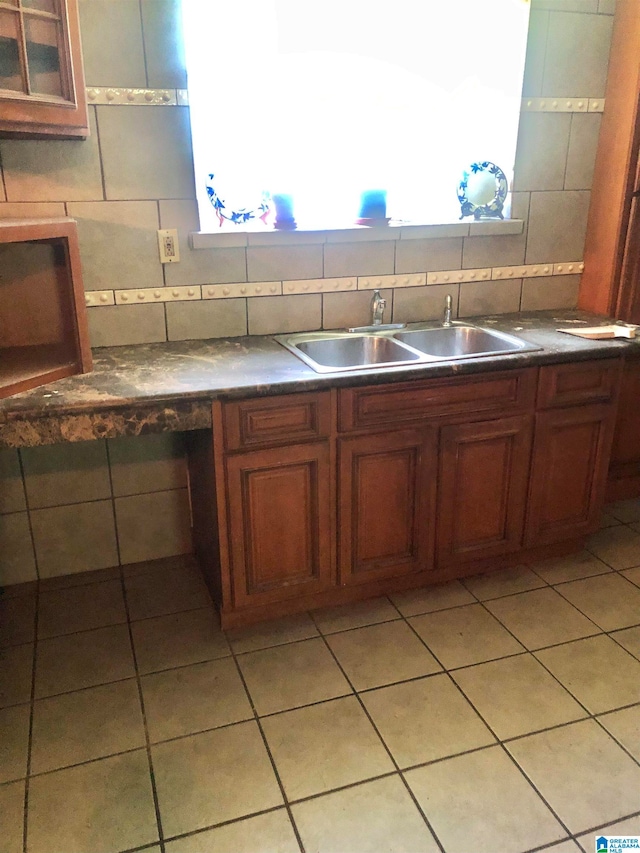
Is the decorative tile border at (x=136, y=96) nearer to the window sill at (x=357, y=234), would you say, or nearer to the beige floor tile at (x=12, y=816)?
the window sill at (x=357, y=234)

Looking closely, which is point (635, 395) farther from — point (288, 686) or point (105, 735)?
point (105, 735)

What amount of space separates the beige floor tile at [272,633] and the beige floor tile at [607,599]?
0.92 meters

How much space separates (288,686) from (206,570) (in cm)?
59

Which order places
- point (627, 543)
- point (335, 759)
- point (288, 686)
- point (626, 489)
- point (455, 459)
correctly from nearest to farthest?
point (335, 759) → point (288, 686) → point (455, 459) → point (627, 543) → point (626, 489)

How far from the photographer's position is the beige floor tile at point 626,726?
168cm

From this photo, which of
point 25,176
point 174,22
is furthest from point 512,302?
point 25,176

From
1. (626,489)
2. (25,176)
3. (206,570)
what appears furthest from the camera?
(626,489)

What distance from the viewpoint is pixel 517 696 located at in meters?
1.84

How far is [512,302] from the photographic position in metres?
2.75

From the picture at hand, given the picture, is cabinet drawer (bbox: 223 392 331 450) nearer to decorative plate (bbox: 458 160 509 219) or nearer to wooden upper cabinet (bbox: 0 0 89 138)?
wooden upper cabinet (bbox: 0 0 89 138)

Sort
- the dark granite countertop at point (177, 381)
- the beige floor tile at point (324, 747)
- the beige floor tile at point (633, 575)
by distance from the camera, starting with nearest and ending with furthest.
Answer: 1. the beige floor tile at point (324, 747)
2. the dark granite countertop at point (177, 381)
3. the beige floor tile at point (633, 575)

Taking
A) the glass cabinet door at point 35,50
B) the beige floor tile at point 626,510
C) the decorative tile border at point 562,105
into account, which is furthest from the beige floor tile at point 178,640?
the decorative tile border at point 562,105

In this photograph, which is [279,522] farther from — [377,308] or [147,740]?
[377,308]

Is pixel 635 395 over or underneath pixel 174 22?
underneath
